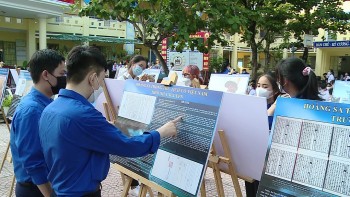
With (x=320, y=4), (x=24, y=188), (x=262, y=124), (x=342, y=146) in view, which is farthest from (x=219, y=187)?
(x=320, y=4)

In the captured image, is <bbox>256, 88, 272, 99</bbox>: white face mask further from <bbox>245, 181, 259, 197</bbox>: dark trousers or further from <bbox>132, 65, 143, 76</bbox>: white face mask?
<bbox>132, 65, 143, 76</bbox>: white face mask

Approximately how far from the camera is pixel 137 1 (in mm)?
A: 5320

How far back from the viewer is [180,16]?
5027 millimetres

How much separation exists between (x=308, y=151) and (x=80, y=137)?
3.68 feet

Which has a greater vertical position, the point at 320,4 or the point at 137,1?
the point at 320,4

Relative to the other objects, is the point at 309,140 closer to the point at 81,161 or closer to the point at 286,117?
the point at 286,117

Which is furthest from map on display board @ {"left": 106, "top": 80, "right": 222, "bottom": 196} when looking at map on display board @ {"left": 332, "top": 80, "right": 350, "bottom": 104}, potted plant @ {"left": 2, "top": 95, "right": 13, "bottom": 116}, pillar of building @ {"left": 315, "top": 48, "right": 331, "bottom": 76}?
pillar of building @ {"left": 315, "top": 48, "right": 331, "bottom": 76}

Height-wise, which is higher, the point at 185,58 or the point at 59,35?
the point at 59,35

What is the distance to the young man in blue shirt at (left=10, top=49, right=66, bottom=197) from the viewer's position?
2.02m

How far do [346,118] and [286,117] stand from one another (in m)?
0.30

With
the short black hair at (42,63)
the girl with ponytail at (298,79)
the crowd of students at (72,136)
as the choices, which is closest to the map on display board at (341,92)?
the girl with ponytail at (298,79)

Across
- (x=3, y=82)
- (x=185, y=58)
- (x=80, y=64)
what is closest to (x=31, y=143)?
(x=80, y=64)

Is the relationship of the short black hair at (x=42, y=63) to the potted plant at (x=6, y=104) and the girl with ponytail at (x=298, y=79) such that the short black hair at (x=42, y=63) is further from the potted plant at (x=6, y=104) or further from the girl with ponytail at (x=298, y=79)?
the potted plant at (x=6, y=104)

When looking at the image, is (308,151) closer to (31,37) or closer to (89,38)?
(31,37)
